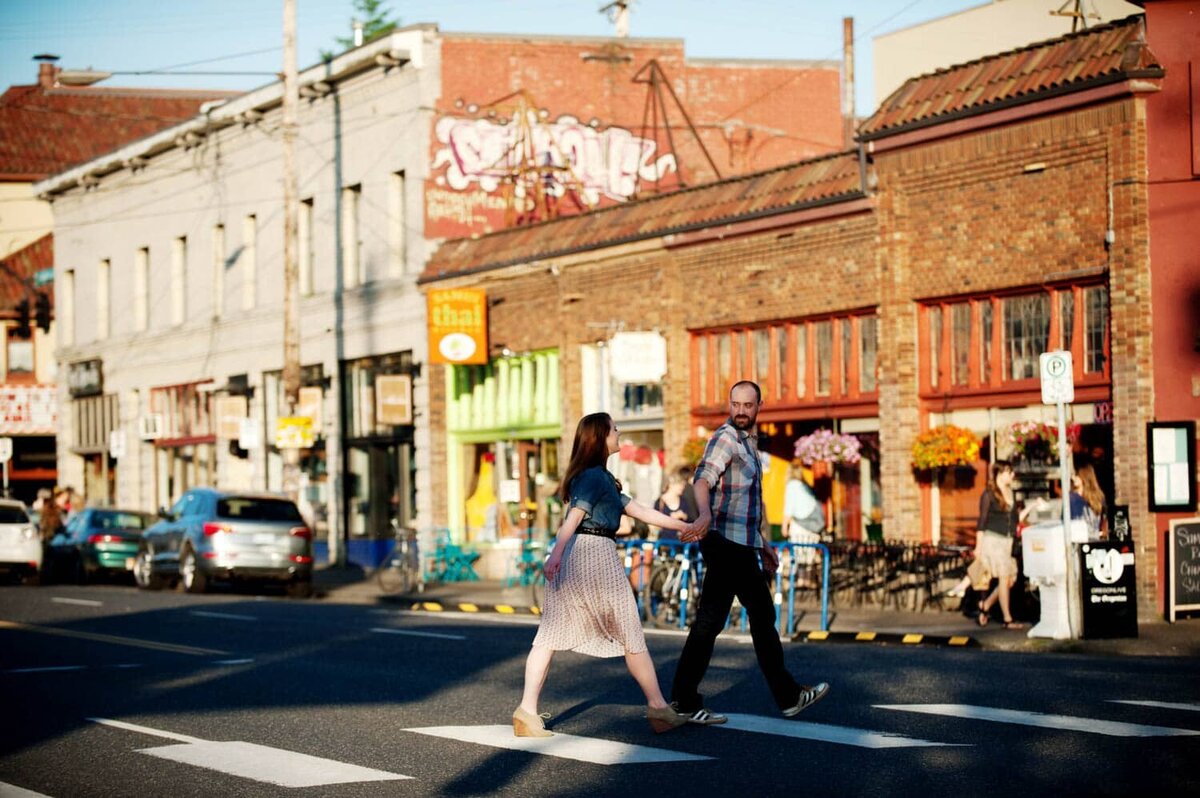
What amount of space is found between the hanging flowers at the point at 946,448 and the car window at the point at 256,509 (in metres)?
10.8

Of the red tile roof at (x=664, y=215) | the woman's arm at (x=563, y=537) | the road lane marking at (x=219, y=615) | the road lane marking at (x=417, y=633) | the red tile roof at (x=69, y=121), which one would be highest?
the red tile roof at (x=69, y=121)

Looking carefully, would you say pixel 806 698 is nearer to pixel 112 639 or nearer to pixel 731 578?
pixel 731 578

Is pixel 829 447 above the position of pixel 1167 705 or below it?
above

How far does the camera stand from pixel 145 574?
31.5 m

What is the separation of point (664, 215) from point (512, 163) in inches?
321

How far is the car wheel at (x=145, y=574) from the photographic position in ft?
102

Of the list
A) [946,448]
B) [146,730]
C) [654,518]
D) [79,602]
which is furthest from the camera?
[79,602]

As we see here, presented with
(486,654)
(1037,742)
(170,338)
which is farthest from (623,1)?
(1037,742)

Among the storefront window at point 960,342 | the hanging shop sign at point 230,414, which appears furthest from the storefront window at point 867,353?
the hanging shop sign at point 230,414

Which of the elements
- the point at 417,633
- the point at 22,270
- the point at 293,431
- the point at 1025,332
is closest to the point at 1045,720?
the point at 417,633

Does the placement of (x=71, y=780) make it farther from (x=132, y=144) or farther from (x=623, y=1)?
(x=132, y=144)

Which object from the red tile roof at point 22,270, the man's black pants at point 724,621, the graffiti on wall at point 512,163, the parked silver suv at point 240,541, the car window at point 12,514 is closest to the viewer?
the man's black pants at point 724,621

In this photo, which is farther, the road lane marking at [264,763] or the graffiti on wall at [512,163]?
the graffiti on wall at [512,163]

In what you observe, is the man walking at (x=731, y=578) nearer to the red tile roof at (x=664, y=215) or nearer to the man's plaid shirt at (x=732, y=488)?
the man's plaid shirt at (x=732, y=488)
